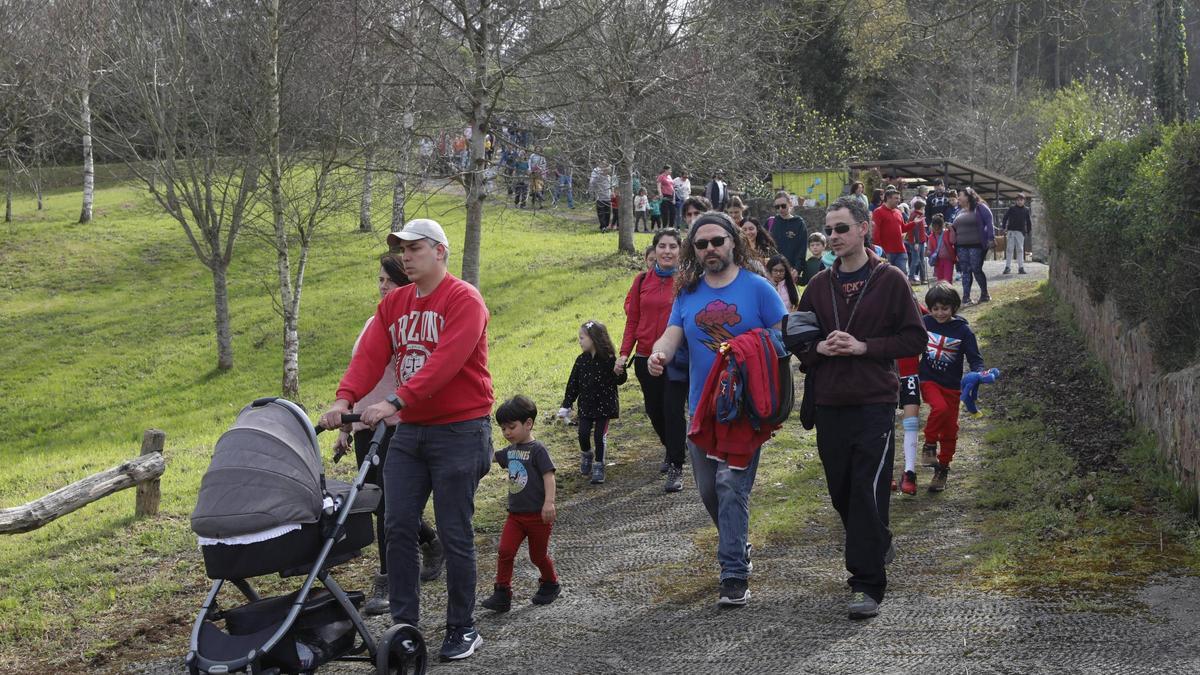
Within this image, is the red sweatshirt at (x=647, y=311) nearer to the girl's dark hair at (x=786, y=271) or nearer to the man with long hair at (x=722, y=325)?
the girl's dark hair at (x=786, y=271)

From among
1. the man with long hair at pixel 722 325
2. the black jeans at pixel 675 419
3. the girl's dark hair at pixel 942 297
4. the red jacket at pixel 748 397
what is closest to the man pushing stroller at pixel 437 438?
the man with long hair at pixel 722 325

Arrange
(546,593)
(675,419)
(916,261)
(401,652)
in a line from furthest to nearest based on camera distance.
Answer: (916,261) < (675,419) < (546,593) < (401,652)

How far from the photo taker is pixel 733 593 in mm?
6305

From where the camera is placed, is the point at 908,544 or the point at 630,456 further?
the point at 630,456

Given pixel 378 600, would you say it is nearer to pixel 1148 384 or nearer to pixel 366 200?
pixel 1148 384

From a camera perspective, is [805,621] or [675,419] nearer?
[805,621]

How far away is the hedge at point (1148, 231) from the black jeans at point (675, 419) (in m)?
3.53

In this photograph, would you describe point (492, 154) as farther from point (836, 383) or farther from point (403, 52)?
point (836, 383)

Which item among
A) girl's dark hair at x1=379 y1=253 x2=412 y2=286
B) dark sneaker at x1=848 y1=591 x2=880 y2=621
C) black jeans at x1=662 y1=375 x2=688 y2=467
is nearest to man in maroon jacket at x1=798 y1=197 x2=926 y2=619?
dark sneaker at x1=848 y1=591 x2=880 y2=621

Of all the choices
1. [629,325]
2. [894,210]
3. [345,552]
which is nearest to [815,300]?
[345,552]

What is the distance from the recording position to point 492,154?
20656 mm

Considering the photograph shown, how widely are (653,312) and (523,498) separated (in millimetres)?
3312

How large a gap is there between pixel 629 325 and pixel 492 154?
37.9 feet

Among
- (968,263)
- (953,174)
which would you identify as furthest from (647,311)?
(953,174)
